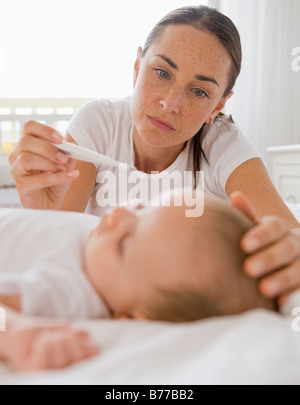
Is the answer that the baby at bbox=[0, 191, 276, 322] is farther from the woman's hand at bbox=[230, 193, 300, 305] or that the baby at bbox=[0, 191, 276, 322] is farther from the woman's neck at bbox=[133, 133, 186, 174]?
the woman's neck at bbox=[133, 133, 186, 174]

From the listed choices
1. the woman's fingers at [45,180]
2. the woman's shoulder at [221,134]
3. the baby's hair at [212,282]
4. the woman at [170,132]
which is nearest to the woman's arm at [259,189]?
the woman at [170,132]

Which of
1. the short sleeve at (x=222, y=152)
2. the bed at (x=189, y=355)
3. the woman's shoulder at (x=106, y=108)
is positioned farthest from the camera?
the woman's shoulder at (x=106, y=108)

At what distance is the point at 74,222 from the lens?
0.75 meters

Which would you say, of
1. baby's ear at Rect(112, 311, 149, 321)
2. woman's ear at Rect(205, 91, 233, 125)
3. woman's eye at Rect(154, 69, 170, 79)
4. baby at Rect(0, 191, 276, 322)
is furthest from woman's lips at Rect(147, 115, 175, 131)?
baby's ear at Rect(112, 311, 149, 321)

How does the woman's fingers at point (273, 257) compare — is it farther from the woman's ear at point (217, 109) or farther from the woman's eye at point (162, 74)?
the woman's ear at point (217, 109)

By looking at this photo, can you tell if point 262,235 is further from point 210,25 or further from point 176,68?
point 210,25

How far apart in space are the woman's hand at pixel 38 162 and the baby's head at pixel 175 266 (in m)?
0.41

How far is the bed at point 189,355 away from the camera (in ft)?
1.37
